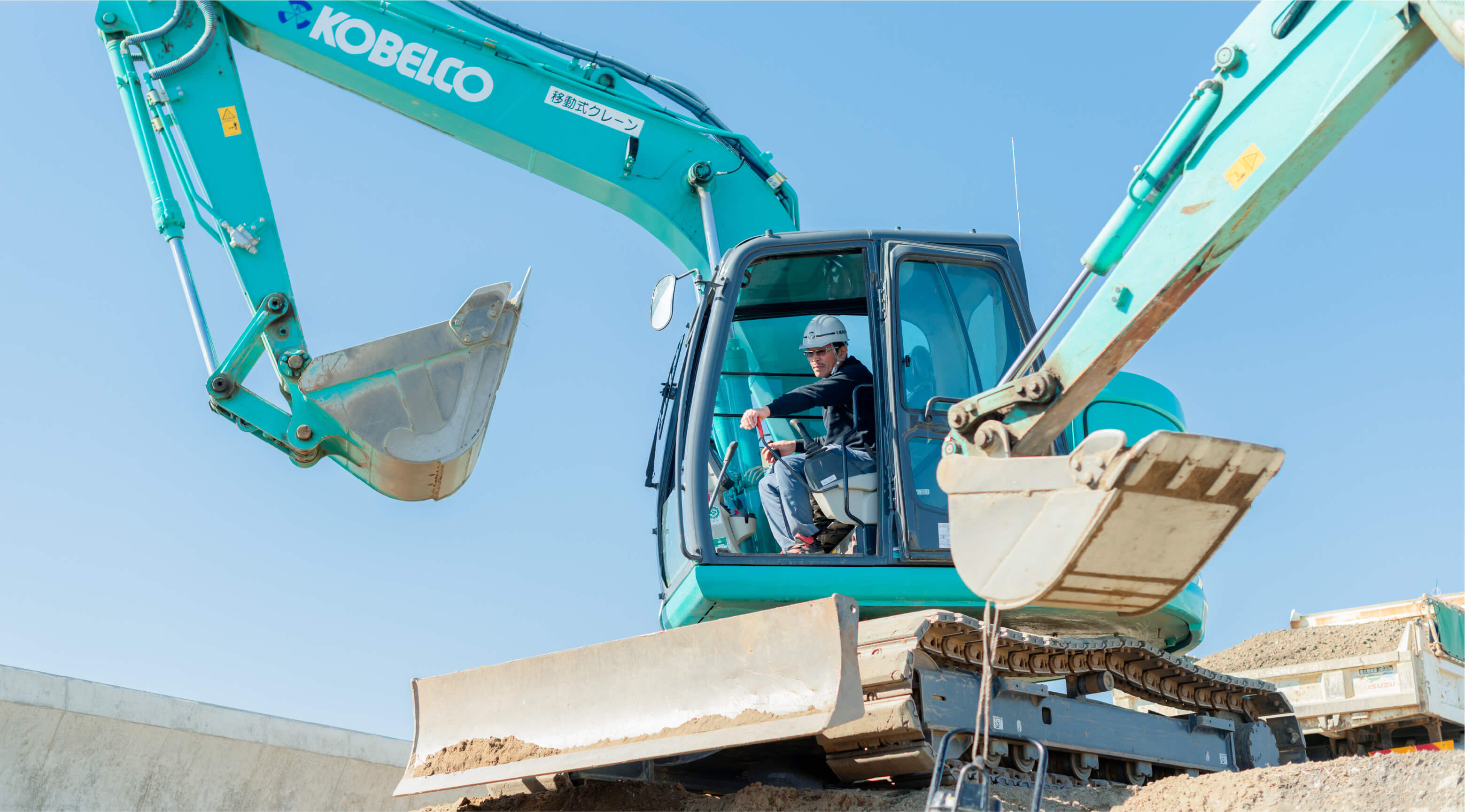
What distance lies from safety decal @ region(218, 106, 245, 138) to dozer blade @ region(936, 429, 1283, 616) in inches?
192

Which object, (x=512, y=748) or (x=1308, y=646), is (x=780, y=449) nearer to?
(x=512, y=748)

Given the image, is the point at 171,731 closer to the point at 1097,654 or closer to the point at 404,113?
the point at 404,113

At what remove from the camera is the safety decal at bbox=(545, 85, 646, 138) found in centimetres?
744

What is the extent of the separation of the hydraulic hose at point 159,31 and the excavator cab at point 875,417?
3.38m

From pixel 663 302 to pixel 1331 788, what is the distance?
10.0ft

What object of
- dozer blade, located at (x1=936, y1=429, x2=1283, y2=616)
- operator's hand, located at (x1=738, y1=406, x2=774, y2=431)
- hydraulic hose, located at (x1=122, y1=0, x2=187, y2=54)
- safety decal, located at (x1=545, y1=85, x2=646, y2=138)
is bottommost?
dozer blade, located at (x1=936, y1=429, x2=1283, y2=616)

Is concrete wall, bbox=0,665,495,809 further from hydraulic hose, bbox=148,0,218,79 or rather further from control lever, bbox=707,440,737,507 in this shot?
hydraulic hose, bbox=148,0,218,79

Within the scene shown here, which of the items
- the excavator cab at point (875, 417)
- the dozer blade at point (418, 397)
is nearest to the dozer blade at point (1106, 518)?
the excavator cab at point (875, 417)

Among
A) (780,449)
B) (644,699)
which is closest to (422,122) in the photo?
(780,449)

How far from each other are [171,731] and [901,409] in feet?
15.1

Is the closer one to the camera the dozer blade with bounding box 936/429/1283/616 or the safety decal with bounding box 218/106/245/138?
the dozer blade with bounding box 936/429/1283/616

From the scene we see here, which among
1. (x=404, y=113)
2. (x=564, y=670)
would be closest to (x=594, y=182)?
(x=404, y=113)

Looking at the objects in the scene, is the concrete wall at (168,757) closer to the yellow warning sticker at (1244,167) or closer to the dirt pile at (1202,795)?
the dirt pile at (1202,795)

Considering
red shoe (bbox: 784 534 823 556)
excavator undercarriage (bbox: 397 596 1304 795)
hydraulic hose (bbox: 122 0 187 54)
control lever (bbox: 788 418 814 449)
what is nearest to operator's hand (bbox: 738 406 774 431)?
red shoe (bbox: 784 534 823 556)
